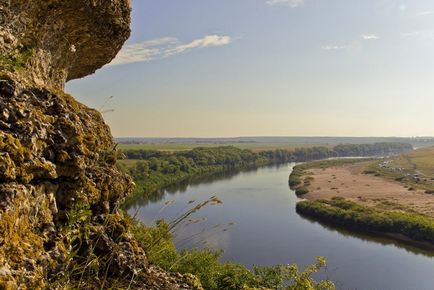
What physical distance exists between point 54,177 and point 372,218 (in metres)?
50.3

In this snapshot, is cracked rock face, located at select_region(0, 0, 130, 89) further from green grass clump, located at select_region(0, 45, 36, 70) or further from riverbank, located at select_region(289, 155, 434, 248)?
riverbank, located at select_region(289, 155, 434, 248)

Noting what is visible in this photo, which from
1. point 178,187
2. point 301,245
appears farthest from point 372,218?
point 178,187

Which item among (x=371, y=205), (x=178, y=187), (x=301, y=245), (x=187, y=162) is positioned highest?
(x=187, y=162)

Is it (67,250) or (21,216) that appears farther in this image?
(67,250)

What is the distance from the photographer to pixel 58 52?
22.9 feet

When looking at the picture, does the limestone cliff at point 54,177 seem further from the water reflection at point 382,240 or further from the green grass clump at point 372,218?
the green grass clump at point 372,218

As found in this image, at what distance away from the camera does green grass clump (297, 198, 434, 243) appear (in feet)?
144

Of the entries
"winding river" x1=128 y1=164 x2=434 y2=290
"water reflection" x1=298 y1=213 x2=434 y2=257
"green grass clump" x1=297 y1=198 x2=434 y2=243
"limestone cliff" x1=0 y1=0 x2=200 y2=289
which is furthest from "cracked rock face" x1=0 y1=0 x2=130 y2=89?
"green grass clump" x1=297 y1=198 x2=434 y2=243

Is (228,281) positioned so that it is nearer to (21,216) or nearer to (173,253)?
(173,253)

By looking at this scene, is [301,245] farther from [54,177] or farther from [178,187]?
[178,187]

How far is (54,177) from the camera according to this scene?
4066mm

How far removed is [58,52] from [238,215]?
152 feet

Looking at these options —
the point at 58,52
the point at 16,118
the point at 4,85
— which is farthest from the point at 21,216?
the point at 58,52

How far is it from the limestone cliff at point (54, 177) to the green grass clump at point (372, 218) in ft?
148
